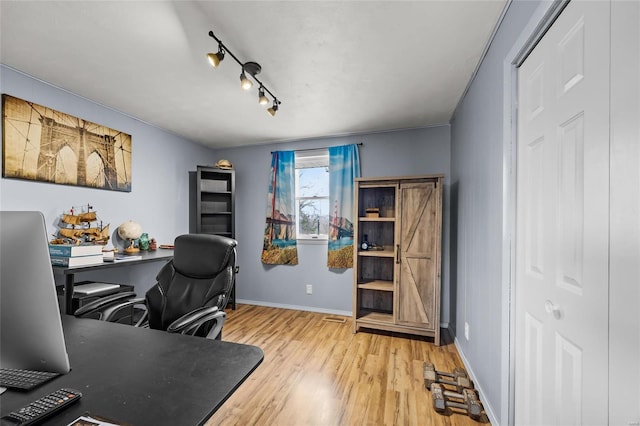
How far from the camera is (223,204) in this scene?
4.09 m

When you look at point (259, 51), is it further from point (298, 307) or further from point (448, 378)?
point (298, 307)

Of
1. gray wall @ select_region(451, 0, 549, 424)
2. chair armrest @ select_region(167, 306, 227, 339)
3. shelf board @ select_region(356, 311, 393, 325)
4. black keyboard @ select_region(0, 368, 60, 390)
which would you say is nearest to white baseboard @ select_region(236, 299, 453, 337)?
shelf board @ select_region(356, 311, 393, 325)

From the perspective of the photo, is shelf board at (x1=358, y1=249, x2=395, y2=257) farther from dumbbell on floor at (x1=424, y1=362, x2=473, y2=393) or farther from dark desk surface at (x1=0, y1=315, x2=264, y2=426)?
dark desk surface at (x1=0, y1=315, x2=264, y2=426)

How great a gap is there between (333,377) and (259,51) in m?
2.58

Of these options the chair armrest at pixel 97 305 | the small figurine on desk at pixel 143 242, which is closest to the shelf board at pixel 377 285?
the chair armrest at pixel 97 305

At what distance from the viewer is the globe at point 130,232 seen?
284cm

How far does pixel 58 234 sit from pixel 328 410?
9.01 feet

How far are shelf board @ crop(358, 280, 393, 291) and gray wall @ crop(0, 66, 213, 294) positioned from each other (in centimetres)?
265

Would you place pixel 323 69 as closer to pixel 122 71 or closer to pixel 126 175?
pixel 122 71

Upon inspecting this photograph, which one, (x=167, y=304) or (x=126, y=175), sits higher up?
(x=126, y=175)

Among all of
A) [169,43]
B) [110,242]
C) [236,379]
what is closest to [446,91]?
[169,43]

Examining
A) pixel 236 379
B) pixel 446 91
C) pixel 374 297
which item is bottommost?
pixel 374 297

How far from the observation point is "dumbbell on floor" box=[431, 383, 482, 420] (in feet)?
5.60

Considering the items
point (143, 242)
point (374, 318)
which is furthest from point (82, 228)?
point (374, 318)
